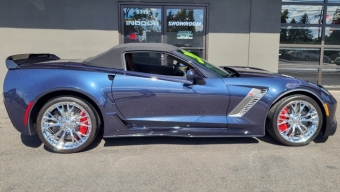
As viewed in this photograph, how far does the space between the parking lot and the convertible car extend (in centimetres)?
26

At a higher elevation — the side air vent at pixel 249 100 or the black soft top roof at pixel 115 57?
the black soft top roof at pixel 115 57

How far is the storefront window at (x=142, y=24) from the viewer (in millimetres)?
7534

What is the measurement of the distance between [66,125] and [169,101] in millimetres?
1457

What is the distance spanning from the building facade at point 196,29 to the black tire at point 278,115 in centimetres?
404

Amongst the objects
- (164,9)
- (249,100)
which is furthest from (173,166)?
(164,9)

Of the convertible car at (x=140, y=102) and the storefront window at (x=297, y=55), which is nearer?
the convertible car at (x=140, y=102)

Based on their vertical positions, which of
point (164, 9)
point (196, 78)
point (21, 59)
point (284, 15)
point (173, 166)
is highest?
point (164, 9)

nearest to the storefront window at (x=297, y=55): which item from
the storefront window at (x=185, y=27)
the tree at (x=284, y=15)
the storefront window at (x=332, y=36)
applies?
the storefront window at (x=332, y=36)

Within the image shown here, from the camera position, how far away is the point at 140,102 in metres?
3.74

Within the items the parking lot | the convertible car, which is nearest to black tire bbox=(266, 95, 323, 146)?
the convertible car

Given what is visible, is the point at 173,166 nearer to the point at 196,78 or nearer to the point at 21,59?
the point at 196,78

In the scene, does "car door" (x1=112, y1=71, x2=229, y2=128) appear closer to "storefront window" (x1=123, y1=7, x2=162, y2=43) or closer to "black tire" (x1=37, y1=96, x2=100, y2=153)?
"black tire" (x1=37, y1=96, x2=100, y2=153)

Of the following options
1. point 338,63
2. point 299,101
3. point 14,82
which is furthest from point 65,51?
point 338,63

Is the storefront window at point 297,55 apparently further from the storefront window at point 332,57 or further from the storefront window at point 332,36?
the storefront window at point 332,36
